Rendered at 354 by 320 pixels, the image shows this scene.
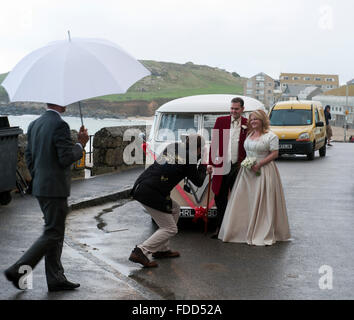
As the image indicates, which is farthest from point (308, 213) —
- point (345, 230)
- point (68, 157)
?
point (68, 157)

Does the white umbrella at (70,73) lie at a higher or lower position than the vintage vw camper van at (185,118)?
A: higher

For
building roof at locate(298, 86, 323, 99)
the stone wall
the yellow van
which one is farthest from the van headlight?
building roof at locate(298, 86, 323, 99)

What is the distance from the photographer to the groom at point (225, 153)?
9680 mm

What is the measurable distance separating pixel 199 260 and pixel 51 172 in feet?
8.99

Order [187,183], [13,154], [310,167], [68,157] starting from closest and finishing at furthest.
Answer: [68,157]
[187,183]
[13,154]
[310,167]

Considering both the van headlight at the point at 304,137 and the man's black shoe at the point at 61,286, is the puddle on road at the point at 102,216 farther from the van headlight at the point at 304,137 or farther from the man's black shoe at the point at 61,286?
the van headlight at the point at 304,137

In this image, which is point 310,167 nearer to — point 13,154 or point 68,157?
point 13,154

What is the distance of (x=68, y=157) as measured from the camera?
20.7ft

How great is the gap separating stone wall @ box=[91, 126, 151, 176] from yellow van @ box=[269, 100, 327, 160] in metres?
7.16

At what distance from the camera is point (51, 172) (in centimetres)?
636

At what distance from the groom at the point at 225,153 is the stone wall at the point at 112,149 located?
8303 mm

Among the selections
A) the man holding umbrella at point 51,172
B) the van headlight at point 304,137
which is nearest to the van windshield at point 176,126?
the man holding umbrella at point 51,172

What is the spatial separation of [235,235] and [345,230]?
2079mm

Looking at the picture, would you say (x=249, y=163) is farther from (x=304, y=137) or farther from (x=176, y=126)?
(x=304, y=137)
